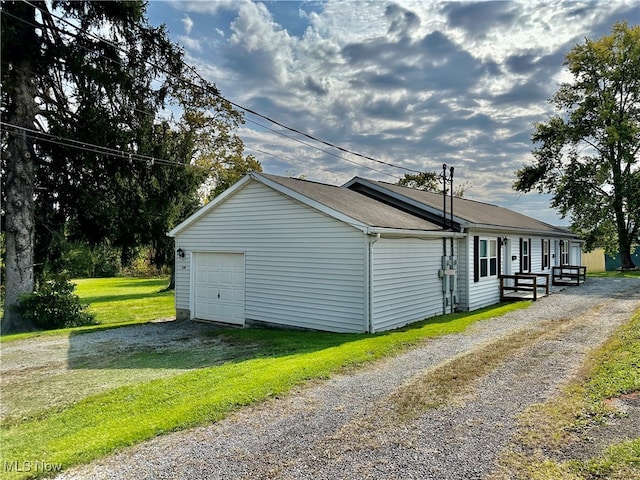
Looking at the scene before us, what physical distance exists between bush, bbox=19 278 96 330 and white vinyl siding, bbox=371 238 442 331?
1028 cm

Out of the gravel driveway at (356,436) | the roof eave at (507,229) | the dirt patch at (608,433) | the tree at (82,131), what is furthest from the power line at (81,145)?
the dirt patch at (608,433)

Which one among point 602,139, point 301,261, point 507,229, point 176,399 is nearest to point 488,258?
point 507,229

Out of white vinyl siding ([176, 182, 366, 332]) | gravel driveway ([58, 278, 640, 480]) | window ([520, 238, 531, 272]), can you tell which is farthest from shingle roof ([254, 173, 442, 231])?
window ([520, 238, 531, 272])

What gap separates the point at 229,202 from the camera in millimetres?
11648

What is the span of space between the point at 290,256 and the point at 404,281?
305 centimetres

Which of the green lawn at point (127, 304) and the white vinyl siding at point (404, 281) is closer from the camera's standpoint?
the white vinyl siding at point (404, 281)

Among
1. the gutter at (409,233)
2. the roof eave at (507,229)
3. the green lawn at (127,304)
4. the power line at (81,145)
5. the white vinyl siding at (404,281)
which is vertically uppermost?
the power line at (81,145)

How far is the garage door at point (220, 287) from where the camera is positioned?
37.4ft

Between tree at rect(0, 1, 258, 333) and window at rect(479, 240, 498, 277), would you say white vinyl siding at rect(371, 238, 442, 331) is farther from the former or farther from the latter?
tree at rect(0, 1, 258, 333)

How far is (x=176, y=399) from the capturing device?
16.5 feet

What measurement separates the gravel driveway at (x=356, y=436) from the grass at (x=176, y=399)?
302 mm

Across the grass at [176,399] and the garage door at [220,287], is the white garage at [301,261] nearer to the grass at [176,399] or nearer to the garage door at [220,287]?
the garage door at [220,287]

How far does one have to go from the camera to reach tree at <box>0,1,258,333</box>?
12.8m

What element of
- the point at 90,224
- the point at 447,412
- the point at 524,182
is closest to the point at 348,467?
the point at 447,412
